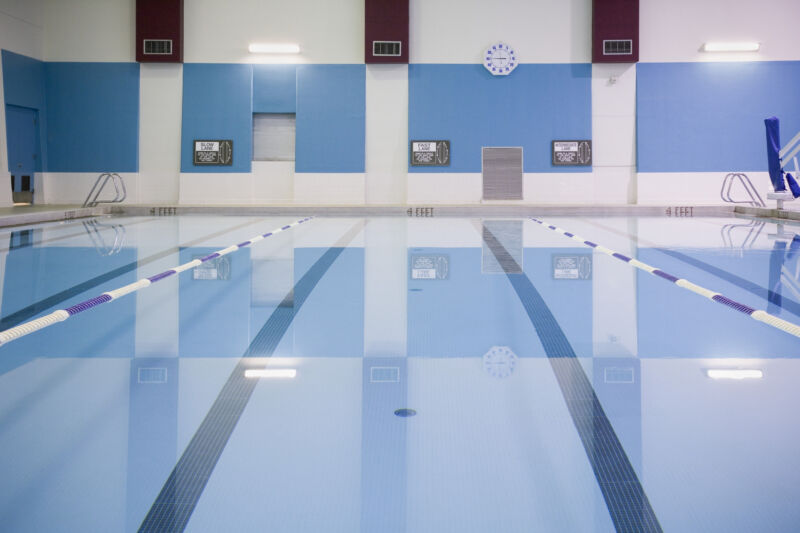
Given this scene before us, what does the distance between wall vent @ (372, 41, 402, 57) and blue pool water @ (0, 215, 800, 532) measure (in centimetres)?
1127

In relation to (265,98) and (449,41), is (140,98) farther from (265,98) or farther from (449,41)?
(449,41)

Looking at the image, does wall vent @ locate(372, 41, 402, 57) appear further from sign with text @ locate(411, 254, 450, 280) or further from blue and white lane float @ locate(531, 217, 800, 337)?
sign with text @ locate(411, 254, 450, 280)

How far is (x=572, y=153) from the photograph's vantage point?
1642 cm

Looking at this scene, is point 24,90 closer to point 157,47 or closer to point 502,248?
point 157,47

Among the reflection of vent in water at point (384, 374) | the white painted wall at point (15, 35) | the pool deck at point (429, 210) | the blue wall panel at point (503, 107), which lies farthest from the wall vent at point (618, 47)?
the reflection of vent in water at point (384, 374)

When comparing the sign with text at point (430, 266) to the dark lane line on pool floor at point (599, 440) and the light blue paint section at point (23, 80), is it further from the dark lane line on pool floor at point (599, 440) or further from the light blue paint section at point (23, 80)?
the light blue paint section at point (23, 80)

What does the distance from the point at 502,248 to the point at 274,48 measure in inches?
407

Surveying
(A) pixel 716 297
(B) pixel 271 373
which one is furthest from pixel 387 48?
(B) pixel 271 373

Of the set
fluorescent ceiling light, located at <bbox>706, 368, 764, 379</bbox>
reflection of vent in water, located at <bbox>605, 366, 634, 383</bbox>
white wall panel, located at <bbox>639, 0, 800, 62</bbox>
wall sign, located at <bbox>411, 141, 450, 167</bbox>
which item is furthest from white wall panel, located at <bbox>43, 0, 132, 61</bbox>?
fluorescent ceiling light, located at <bbox>706, 368, 764, 379</bbox>

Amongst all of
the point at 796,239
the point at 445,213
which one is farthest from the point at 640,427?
the point at 445,213

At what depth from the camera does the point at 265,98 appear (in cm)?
1641

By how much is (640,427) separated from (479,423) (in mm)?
553

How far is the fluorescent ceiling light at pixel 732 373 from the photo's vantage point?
3053 mm

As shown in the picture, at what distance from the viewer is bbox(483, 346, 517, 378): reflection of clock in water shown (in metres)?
3.13
